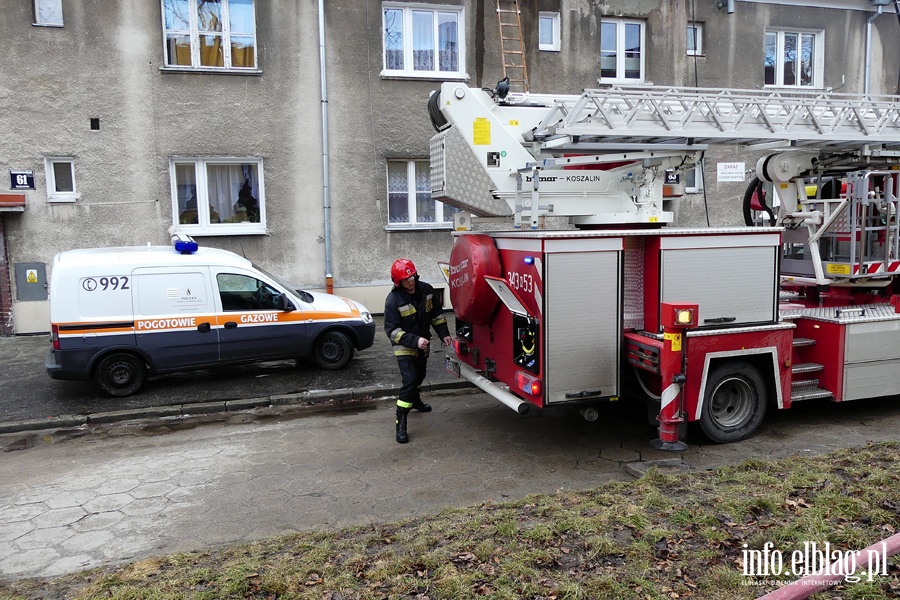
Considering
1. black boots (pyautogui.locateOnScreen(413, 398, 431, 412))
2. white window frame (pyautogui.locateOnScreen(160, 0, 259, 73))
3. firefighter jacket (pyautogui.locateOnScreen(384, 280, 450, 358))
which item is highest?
white window frame (pyautogui.locateOnScreen(160, 0, 259, 73))

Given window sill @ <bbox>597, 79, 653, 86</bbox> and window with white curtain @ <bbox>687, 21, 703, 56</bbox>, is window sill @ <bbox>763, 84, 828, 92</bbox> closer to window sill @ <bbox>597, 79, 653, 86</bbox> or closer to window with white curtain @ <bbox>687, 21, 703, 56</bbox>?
window with white curtain @ <bbox>687, 21, 703, 56</bbox>

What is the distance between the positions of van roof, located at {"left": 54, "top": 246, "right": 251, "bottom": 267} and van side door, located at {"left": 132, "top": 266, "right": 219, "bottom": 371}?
10 cm

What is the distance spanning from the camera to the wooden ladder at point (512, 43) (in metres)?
14.4

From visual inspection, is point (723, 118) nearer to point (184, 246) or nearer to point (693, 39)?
point (184, 246)

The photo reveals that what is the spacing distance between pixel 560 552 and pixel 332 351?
6325 millimetres

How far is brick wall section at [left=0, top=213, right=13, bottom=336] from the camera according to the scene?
12555 mm

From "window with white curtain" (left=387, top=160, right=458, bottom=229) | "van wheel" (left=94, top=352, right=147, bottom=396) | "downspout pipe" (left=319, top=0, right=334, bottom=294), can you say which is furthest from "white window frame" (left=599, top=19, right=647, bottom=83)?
"van wheel" (left=94, top=352, right=147, bottom=396)

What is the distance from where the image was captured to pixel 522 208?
686cm

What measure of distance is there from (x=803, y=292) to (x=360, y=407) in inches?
221

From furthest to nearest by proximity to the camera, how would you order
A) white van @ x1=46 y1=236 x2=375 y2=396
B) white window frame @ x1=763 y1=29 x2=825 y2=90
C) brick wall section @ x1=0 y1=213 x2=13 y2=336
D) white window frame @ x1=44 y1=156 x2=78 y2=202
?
white window frame @ x1=763 y1=29 x2=825 y2=90 → white window frame @ x1=44 y1=156 x2=78 y2=202 → brick wall section @ x1=0 y1=213 x2=13 y2=336 → white van @ x1=46 y1=236 x2=375 y2=396

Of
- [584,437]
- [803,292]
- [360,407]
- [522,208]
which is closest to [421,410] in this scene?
[360,407]

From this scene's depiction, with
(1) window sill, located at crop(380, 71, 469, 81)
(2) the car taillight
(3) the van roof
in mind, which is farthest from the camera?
(1) window sill, located at crop(380, 71, 469, 81)

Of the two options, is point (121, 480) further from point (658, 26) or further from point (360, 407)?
point (658, 26)

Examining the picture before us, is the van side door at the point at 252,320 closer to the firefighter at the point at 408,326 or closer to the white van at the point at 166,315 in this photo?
the white van at the point at 166,315
